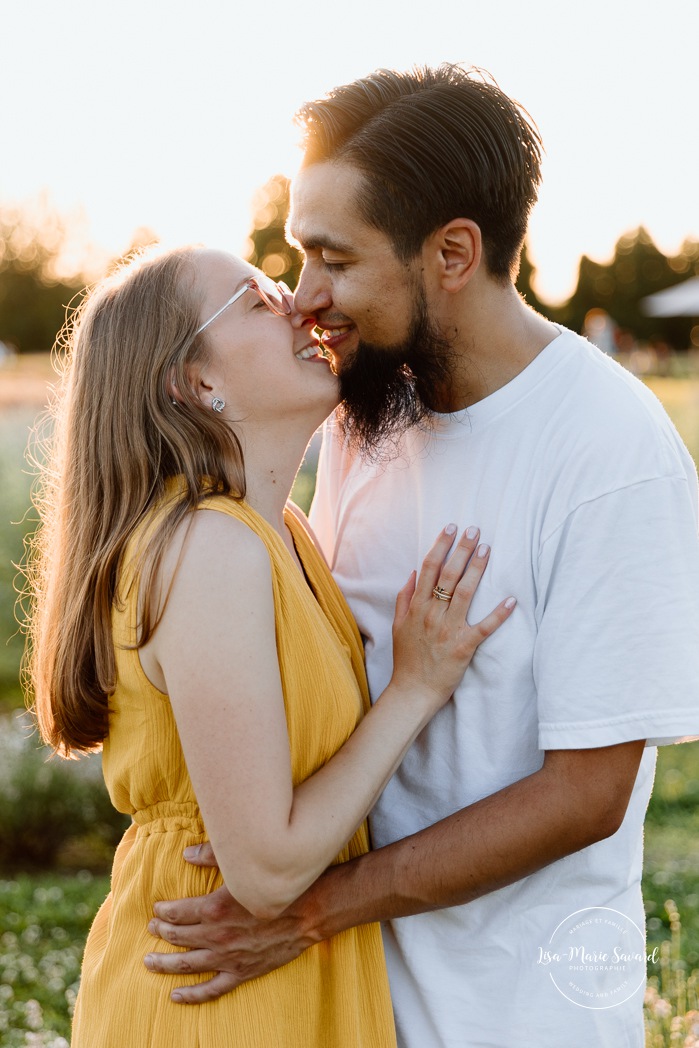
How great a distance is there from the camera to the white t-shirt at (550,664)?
2094 mm

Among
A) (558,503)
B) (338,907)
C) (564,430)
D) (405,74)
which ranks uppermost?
(405,74)

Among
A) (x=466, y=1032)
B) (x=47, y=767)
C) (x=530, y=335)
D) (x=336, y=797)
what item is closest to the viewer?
(x=336, y=797)

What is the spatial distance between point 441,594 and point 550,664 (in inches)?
13.3

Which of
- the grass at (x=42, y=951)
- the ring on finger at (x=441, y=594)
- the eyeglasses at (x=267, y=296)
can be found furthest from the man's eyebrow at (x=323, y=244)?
the grass at (x=42, y=951)

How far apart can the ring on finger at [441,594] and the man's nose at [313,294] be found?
76cm

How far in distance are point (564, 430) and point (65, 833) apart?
4.89 meters

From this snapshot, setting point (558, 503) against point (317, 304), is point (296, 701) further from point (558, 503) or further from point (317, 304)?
point (317, 304)

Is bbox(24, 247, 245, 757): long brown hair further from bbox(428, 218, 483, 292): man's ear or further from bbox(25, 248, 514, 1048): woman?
bbox(428, 218, 483, 292): man's ear

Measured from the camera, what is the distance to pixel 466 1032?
229 centimetres

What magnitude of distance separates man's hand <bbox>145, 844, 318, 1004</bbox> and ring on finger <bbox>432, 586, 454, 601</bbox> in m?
0.75

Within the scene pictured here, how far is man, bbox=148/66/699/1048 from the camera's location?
2.12m

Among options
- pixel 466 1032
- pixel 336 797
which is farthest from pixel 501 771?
pixel 466 1032

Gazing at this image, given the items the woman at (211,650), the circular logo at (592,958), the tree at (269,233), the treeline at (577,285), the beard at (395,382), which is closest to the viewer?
the woman at (211,650)

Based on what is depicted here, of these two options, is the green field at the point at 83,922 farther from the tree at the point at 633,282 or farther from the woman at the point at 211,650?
the tree at the point at 633,282
